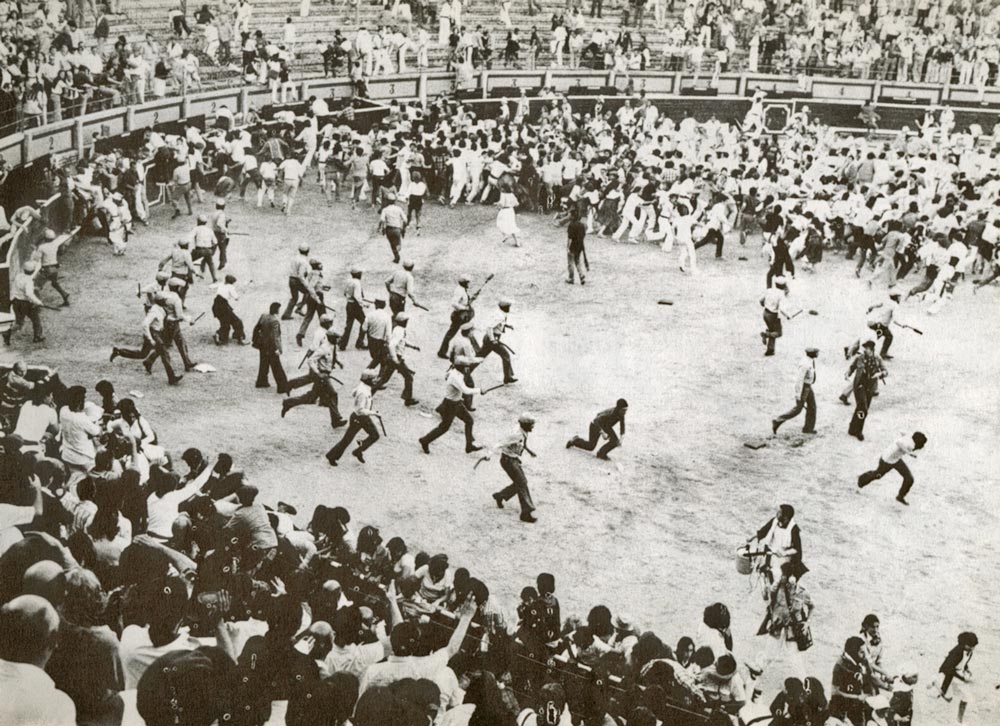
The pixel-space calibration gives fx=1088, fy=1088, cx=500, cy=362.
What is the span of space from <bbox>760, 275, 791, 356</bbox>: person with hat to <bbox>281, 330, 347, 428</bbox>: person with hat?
707 centimetres

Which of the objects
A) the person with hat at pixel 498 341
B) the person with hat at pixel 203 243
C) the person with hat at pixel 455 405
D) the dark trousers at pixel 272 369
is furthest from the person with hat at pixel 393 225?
the person with hat at pixel 455 405

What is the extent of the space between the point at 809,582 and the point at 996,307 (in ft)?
35.8

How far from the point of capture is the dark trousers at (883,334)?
16.1m

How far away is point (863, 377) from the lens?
14.6m

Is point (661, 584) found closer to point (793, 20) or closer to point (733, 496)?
point (733, 496)

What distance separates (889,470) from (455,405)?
17.7 feet

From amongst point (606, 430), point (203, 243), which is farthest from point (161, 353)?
point (606, 430)

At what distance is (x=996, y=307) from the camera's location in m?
20.3

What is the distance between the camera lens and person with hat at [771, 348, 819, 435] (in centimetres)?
1423

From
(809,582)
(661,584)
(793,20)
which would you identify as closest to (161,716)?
(661,584)

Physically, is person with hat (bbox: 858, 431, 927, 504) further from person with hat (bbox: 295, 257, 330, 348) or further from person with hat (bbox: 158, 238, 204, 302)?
person with hat (bbox: 158, 238, 204, 302)

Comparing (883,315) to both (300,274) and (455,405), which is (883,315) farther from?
(300,274)

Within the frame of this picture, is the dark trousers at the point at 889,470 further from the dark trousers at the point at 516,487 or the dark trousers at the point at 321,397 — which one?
the dark trousers at the point at 321,397

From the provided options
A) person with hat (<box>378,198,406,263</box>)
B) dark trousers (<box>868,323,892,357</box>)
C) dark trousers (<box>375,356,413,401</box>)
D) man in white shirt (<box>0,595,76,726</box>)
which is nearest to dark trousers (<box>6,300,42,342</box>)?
dark trousers (<box>375,356,413,401</box>)
